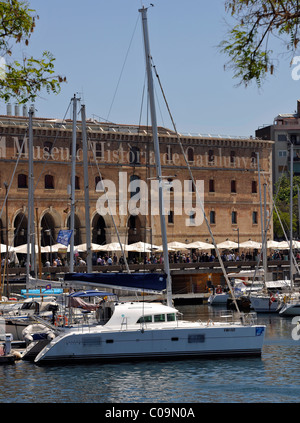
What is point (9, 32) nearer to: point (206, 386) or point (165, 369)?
point (206, 386)

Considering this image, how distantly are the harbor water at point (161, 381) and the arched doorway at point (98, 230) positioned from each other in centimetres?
4094

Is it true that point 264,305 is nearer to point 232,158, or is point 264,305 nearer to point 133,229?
point 133,229

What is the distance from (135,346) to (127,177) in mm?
44467

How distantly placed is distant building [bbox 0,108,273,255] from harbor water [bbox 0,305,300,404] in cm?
3467

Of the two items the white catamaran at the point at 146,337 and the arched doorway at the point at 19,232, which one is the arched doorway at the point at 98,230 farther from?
the white catamaran at the point at 146,337

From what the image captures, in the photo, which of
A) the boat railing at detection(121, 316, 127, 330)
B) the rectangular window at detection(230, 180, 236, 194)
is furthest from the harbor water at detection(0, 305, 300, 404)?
the rectangular window at detection(230, 180, 236, 194)

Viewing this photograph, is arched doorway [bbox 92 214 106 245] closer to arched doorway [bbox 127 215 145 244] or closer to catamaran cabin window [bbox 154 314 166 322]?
arched doorway [bbox 127 215 145 244]

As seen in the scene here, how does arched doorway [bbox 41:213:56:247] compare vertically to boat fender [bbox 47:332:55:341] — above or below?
above

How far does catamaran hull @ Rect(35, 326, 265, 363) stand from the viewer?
25.9 m

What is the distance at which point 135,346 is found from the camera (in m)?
26.0

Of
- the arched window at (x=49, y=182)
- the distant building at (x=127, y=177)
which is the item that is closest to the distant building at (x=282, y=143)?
the distant building at (x=127, y=177)

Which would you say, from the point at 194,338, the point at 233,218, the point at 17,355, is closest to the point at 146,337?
the point at 194,338
